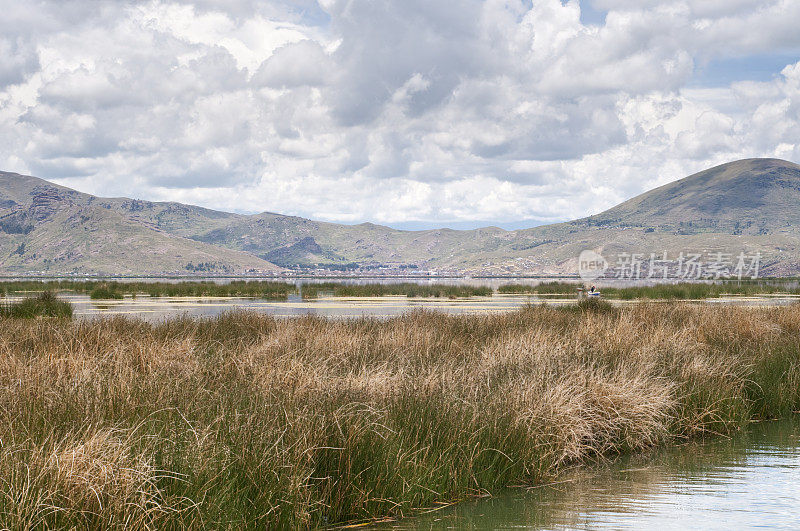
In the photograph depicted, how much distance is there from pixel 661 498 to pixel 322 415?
4.28m

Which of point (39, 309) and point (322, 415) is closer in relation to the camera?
point (322, 415)

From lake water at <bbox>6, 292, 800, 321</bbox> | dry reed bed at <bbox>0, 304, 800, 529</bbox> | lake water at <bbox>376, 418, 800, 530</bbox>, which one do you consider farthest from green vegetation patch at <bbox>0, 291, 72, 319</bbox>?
lake water at <bbox>376, 418, 800, 530</bbox>

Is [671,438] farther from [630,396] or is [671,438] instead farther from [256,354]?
[256,354]

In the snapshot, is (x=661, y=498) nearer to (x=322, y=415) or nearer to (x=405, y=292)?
(x=322, y=415)

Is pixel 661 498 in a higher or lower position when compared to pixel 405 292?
lower

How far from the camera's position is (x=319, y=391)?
9.27 m

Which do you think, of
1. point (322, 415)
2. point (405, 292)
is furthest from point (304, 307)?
point (322, 415)

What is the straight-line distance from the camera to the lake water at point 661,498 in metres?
7.66

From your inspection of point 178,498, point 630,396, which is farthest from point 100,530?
point 630,396

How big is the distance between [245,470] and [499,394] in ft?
14.6

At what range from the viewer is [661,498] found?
28.4ft

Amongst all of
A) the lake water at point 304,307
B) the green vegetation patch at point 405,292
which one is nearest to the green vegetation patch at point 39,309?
the lake water at point 304,307

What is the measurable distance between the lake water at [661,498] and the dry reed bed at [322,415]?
369mm

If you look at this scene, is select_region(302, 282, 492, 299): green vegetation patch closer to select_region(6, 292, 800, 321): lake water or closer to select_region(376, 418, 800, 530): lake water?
select_region(6, 292, 800, 321): lake water
